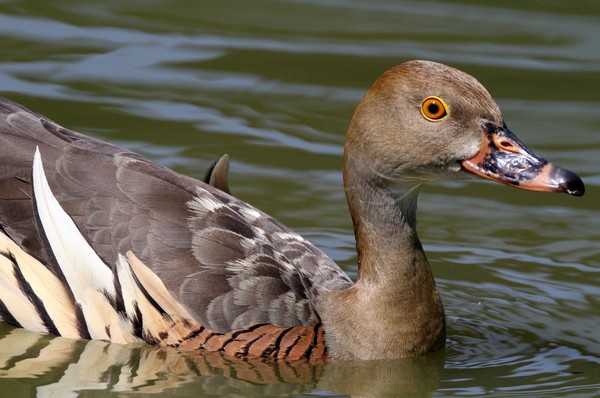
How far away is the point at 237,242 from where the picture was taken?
8.05 m

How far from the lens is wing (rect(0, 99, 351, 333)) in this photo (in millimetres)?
7891

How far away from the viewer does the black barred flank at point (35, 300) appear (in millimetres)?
8219

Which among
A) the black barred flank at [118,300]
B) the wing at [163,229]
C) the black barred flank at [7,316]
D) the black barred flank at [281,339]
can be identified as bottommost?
the black barred flank at [7,316]

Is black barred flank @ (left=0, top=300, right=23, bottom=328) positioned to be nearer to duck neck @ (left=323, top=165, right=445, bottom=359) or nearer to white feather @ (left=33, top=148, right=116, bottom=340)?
white feather @ (left=33, top=148, right=116, bottom=340)

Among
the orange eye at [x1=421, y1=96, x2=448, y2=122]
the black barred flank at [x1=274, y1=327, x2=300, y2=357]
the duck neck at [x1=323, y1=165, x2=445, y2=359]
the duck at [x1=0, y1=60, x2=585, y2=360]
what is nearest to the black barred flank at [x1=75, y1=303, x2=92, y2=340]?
the duck at [x1=0, y1=60, x2=585, y2=360]

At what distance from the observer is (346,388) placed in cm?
775

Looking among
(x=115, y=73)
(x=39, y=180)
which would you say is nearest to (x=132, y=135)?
(x=115, y=73)

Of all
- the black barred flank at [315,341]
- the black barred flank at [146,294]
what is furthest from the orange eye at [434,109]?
the black barred flank at [146,294]

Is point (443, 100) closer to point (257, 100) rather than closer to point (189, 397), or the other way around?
point (189, 397)

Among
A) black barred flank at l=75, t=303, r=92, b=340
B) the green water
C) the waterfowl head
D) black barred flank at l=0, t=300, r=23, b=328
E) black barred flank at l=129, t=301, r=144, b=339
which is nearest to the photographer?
the waterfowl head

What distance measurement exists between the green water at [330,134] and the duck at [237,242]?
0.15 metres

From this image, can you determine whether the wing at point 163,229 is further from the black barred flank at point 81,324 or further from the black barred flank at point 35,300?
the black barred flank at point 81,324

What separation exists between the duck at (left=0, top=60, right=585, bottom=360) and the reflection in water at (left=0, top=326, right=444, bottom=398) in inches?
2.9

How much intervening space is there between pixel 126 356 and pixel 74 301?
460 mm
